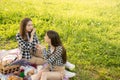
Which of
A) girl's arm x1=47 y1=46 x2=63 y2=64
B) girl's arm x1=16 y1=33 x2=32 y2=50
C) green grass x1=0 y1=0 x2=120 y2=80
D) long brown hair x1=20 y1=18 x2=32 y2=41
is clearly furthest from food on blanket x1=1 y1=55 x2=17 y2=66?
green grass x1=0 y1=0 x2=120 y2=80

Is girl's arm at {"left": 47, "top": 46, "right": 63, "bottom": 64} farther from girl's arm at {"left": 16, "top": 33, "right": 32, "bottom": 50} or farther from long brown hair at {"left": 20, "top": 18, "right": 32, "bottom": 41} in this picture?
long brown hair at {"left": 20, "top": 18, "right": 32, "bottom": 41}

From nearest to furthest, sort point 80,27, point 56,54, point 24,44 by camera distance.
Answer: point 56,54 → point 24,44 → point 80,27

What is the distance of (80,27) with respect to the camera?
1021cm

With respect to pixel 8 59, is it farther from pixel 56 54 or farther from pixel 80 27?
pixel 80 27

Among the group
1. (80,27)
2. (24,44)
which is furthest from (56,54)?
(80,27)

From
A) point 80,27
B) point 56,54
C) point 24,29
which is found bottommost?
point 56,54

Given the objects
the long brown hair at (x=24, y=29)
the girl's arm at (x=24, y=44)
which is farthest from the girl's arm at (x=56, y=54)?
the long brown hair at (x=24, y=29)

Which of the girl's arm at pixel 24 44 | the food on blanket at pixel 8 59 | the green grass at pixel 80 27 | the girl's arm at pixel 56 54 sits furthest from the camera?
the green grass at pixel 80 27

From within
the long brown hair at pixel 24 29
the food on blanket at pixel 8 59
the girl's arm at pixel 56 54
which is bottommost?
the food on blanket at pixel 8 59

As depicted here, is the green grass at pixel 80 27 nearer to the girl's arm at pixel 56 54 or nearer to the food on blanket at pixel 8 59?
the girl's arm at pixel 56 54

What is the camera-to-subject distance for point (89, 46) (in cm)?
875

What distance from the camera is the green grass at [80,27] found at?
773 cm

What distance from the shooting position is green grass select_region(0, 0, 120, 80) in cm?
773

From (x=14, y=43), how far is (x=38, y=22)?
1.88 meters
